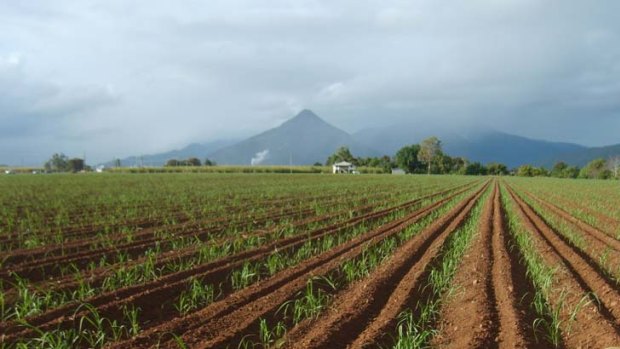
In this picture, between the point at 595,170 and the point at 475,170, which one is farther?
the point at 475,170

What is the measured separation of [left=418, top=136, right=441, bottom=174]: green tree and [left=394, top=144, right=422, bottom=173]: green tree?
16.0 ft

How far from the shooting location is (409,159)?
113 m

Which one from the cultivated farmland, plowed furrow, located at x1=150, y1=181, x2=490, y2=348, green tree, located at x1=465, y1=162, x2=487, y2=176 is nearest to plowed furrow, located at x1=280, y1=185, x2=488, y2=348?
the cultivated farmland

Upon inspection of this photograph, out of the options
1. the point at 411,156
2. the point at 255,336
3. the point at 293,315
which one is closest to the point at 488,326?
the point at 293,315

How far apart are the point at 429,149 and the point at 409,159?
7533 millimetres

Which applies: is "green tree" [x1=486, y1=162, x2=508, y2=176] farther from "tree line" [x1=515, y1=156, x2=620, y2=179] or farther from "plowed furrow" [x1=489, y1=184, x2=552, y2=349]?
"plowed furrow" [x1=489, y1=184, x2=552, y2=349]

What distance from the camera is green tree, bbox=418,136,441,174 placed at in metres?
107

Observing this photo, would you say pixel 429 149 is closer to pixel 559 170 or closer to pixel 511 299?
pixel 559 170

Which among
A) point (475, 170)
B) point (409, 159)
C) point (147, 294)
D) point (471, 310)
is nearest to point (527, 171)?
point (475, 170)

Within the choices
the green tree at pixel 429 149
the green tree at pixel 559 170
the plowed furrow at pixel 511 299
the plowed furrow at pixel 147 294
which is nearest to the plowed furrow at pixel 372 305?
the plowed furrow at pixel 511 299

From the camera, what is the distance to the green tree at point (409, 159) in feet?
371

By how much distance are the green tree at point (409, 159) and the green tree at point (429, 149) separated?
16.0 feet

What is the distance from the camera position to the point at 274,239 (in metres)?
9.26

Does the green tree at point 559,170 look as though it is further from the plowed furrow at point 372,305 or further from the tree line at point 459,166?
the plowed furrow at point 372,305
